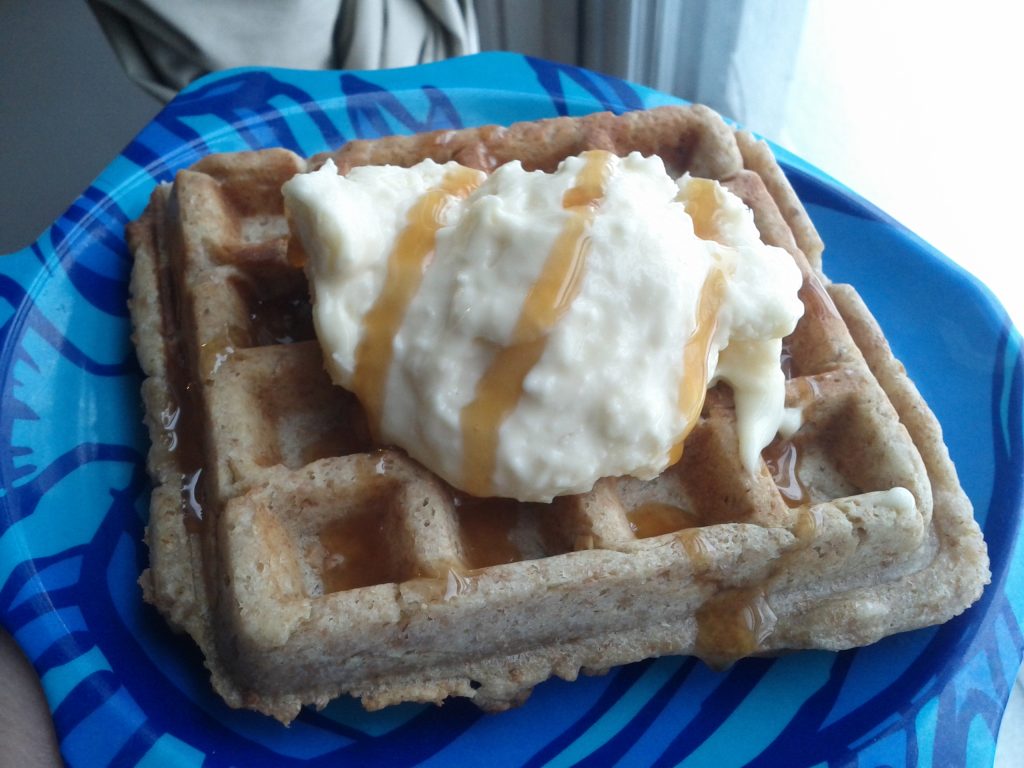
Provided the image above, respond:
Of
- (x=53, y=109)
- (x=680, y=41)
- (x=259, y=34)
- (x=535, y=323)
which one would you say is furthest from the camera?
(x=53, y=109)

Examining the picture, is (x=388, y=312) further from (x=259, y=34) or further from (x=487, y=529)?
(x=259, y=34)

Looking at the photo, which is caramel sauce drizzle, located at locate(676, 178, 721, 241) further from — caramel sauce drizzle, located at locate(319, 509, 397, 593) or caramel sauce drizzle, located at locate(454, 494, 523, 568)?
caramel sauce drizzle, located at locate(319, 509, 397, 593)

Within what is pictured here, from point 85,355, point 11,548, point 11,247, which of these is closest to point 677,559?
point 11,548

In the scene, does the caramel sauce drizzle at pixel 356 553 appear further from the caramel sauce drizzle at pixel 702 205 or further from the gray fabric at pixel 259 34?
the gray fabric at pixel 259 34

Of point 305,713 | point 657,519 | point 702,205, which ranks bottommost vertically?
point 305,713

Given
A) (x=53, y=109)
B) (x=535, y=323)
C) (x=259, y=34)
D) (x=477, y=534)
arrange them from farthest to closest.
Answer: (x=53, y=109), (x=259, y=34), (x=477, y=534), (x=535, y=323)

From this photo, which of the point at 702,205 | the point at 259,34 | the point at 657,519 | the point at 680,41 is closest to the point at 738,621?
the point at 657,519
